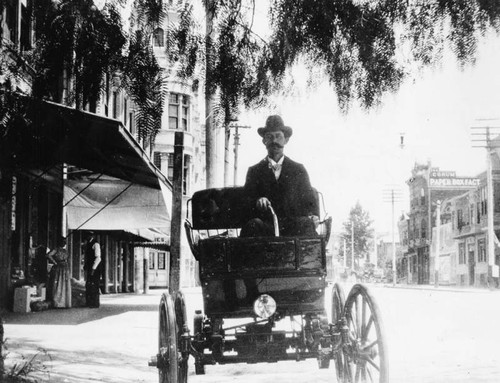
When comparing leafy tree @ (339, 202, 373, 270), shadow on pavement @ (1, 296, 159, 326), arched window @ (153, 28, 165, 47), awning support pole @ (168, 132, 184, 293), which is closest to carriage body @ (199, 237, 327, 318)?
arched window @ (153, 28, 165, 47)

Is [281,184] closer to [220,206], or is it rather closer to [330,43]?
[220,206]

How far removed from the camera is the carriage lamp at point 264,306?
552cm

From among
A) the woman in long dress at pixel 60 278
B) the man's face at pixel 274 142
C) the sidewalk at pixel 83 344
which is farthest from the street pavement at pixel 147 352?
the man's face at pixel 274 142

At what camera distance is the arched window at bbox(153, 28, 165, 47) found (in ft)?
15.0

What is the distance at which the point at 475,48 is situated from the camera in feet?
15.1

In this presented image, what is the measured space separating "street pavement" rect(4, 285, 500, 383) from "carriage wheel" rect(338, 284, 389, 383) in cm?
166

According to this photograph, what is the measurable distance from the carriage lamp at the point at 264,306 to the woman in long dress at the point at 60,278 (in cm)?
1144

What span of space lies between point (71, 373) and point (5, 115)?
3304mm

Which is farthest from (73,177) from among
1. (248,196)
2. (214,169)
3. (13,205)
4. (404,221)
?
(404,221)

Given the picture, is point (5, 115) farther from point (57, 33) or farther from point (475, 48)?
point (475, 48)

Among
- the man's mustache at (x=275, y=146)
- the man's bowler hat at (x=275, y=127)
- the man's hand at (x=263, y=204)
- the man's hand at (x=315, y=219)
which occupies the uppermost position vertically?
the man's bowler hat at (x=275, y=127)

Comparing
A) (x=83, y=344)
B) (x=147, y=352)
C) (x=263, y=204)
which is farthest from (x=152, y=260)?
(x=263, y=204)

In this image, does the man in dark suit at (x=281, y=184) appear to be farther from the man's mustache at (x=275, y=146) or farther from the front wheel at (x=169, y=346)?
the front wheel at (x=169, y=346)

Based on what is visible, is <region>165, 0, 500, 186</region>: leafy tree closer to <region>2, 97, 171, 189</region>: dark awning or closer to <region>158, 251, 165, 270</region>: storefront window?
<region>2, 97, 171, 189</region>: dark awning
